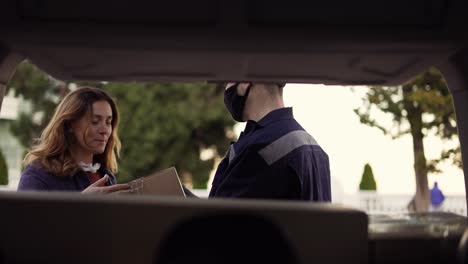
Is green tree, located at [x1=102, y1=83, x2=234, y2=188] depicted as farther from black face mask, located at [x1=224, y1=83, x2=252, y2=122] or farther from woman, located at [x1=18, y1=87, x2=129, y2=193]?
black face mask, located at [x1=224, y1=83, x2=252, y2=122]

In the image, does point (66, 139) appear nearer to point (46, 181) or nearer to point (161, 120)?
point (46, 181)

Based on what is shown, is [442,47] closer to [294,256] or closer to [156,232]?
[294,256]

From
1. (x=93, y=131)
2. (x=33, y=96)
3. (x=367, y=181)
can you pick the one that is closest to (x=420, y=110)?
(x=367, y=181)

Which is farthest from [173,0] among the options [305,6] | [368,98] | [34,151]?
[368,98]

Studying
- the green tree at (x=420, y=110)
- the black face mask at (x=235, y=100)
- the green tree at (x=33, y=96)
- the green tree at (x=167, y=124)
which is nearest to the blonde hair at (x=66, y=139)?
the black face mask at (x=235, y=100)

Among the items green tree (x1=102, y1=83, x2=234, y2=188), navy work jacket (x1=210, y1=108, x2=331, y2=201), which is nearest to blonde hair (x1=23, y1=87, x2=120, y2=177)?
navy work jacket (x1=210, y1=108, x2=331, y2=201)

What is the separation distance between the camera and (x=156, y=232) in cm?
145

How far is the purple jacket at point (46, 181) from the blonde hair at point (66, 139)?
0.11ft

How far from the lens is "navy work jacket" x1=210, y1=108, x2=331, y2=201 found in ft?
8.98

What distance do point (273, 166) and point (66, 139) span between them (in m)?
1.62

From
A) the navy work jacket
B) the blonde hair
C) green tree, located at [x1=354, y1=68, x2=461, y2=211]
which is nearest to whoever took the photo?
the navy work jacket

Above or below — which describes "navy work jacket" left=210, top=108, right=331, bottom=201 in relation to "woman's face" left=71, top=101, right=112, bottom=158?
below

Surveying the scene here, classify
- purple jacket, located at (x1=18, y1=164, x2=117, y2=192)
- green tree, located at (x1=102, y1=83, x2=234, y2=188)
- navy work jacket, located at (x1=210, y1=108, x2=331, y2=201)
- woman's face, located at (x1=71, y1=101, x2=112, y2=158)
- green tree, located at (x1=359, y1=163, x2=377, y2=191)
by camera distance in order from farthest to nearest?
green tree, located at (x1=102, y1=83, x2=234, y2=188) < green tree, located at (x1=359, y1=163, x2=377, y2=191) < woman's face, located at (x1=71, y1=101, x2=112, y2=158) < purple jacket, located at (x1=18, y1=164, x2=117, y2=192) < navy work jacket, located at (x1=210, y1=108, x2=331, y2=201)

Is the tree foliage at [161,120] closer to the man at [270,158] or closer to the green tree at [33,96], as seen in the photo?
the green tree at [33,96]
